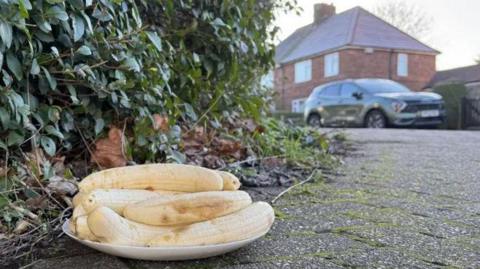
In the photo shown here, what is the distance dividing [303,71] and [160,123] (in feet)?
61.2

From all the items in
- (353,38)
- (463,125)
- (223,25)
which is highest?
(353,38)

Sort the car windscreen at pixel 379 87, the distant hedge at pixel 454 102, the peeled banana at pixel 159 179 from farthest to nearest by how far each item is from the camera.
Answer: the distant hedge at pixel 454 102, the car windscreen at pixel 379 87, the peeled banana at pixel 159 179

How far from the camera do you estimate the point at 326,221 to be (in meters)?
1.29

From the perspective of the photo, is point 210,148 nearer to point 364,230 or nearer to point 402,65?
point 364,230

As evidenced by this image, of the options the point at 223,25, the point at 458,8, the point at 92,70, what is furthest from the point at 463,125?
the point at 92,70

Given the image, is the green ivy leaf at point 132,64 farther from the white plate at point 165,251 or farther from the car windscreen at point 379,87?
the car windscreen at point 379,87

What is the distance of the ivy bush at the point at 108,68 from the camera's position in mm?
1150

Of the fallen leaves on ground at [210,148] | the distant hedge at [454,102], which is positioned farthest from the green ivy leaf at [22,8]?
the distant hedge at [454,102]

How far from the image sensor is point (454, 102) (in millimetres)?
12094

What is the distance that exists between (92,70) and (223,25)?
0.92 metres

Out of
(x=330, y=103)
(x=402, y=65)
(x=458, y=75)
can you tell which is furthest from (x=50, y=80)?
(x=458, y=75)

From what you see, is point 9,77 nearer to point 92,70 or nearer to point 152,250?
point 92,70

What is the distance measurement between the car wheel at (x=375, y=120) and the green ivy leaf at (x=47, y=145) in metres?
7.76

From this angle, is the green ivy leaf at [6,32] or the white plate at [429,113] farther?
the white plate at [429,113]
